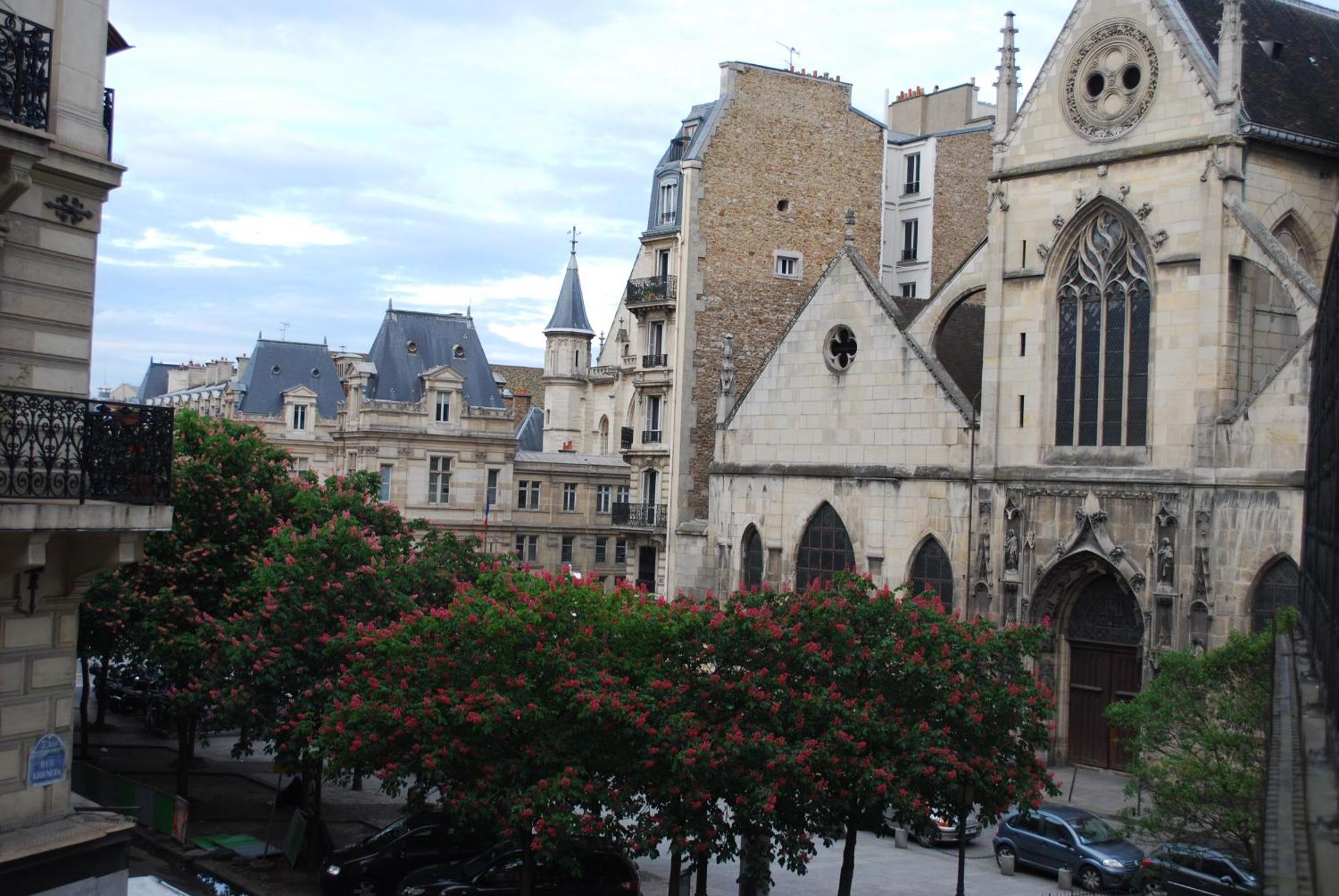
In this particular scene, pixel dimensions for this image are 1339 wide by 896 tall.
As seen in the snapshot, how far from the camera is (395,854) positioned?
2408cm

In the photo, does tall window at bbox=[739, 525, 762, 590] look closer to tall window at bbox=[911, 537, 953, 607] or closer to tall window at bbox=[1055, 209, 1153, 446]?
tall window at bbox=[911, 537, 953, 607]

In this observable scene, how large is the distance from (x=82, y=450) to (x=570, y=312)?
65.2m

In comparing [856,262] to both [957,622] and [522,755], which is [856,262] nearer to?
[957,622]

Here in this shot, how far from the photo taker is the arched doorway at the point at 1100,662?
34562 millimetres

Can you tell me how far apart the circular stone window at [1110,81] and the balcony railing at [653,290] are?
1595cm

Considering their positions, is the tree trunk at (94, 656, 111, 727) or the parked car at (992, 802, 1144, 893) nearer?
the parked car at (992, 802, 1144, 893)

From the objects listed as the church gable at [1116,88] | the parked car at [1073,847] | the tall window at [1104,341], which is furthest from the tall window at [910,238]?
the parked car at [1073,847]

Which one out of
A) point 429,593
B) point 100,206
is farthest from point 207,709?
point 100,206

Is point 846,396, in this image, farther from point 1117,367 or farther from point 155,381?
point 155,381

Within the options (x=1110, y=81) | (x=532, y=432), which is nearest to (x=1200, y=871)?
(x=1110, y=81)

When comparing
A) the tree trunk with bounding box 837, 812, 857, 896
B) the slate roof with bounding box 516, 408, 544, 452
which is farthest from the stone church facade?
the slate roof with bounding box 516, 408, 544, 452

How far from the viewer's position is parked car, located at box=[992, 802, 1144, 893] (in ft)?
84.9

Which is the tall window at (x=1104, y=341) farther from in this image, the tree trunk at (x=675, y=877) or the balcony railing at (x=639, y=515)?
the tree trunk at (x=675, y=877)

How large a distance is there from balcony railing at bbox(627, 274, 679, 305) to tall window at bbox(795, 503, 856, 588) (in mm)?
10512
